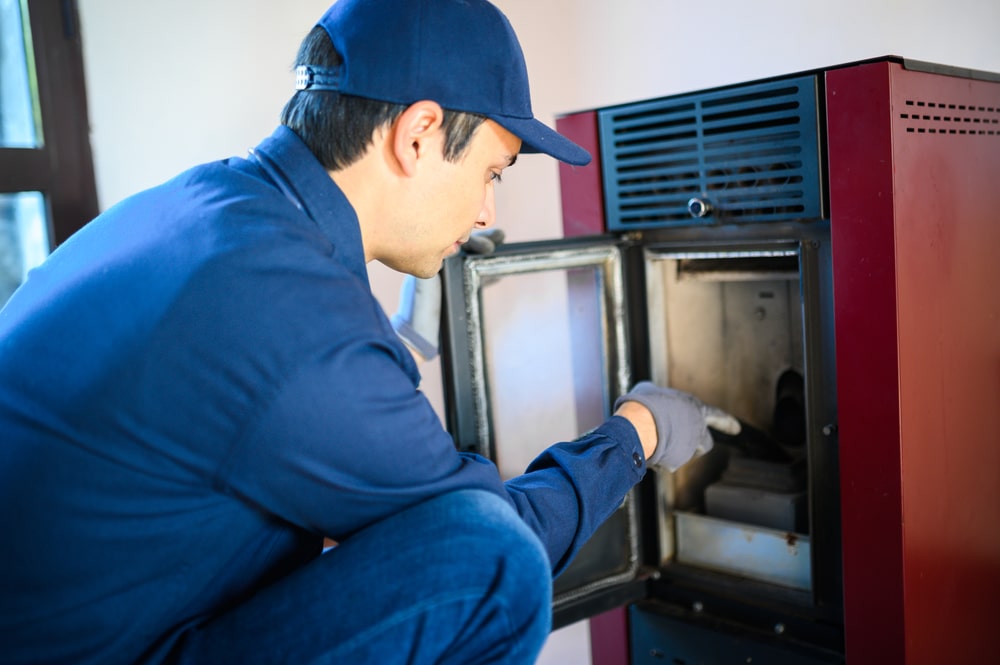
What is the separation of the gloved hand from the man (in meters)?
0.44

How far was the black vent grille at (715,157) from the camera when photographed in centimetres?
137

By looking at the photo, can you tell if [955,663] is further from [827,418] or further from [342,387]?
[342,387]

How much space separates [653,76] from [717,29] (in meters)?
0.19

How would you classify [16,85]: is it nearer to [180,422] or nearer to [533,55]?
[180,422]

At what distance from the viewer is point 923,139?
1.33 metres

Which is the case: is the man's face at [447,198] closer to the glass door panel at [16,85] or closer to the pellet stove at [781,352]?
the pellet stove at [781,352]

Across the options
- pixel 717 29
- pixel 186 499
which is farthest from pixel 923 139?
pixel 186 499

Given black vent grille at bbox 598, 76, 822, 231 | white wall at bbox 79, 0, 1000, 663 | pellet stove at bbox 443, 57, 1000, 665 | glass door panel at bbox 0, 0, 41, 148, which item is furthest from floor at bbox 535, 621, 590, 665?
glass door panel at bbox 0, 0, 41, 148

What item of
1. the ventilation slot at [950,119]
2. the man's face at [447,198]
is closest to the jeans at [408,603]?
the man's face at [447,198]

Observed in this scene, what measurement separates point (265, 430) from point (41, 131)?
0.99 m

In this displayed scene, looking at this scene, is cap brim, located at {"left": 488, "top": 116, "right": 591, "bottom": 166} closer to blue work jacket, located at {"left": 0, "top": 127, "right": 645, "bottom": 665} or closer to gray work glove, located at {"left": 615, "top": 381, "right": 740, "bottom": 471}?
blue work jacket, located at {"left": 0, "top": 127, "right": 645, "bottom": 665}

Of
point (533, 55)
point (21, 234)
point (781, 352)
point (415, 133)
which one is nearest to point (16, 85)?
point (21, 234)

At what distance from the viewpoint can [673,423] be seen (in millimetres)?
1383

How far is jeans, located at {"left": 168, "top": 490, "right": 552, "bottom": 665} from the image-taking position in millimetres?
903
